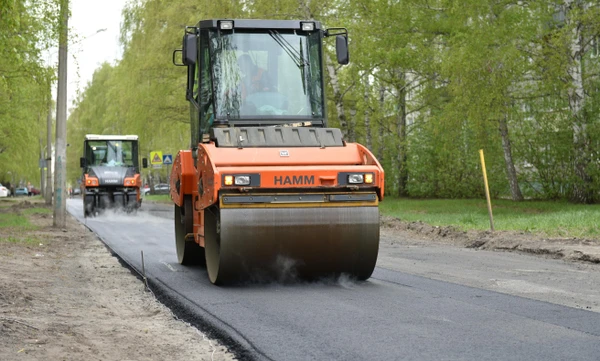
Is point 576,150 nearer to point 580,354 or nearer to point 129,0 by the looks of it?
point 580,354

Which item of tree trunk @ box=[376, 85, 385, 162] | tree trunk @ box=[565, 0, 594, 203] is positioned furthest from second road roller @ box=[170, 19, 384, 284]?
tree trunk @ box=[376, 85, 385, 162]

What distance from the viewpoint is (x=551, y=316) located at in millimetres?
7527

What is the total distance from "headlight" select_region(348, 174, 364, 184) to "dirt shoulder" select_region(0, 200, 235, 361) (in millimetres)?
2397

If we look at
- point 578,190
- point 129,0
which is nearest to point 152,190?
point 129,0

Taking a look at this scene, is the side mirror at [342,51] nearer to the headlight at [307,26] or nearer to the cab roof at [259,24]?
the headlight at [307,26]

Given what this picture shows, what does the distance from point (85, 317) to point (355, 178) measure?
3.17 meters

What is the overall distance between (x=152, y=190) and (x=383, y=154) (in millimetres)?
34102

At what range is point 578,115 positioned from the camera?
2531cm

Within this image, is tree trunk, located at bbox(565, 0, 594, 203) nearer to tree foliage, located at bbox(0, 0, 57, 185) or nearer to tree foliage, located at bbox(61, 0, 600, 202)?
tree foliage, located at bbox(61, 0, 600, 202)

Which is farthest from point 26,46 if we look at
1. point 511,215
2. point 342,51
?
point 511,215

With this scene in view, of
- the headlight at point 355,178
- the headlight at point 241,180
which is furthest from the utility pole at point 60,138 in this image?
the headlight at point 355,178

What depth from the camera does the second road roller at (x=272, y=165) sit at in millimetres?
9227

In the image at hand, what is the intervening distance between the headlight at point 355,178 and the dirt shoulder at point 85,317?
2.40 meters

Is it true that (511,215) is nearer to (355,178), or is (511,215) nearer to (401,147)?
(401,147)
